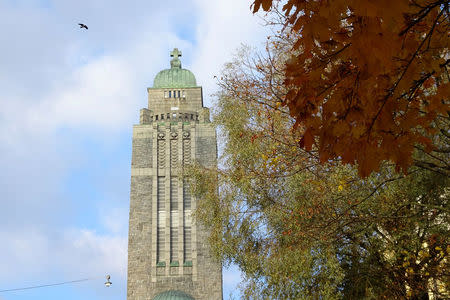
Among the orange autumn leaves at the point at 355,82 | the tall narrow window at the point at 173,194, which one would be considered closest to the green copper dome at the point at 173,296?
the tall narrow window at the point at 173,194

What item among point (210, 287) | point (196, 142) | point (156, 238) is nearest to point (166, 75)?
point (196, 142)

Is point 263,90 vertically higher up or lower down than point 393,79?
higher up

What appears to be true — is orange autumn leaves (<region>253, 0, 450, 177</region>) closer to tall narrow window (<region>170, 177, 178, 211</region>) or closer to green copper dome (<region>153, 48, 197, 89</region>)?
tall narrow window (<region>170, 177, 178, 211</region>)

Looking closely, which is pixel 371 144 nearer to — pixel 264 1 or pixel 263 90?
pixel 264 1

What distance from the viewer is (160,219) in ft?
165

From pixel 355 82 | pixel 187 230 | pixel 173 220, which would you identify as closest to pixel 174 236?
pixel 187 230

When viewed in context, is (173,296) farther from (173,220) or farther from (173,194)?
(173,194)

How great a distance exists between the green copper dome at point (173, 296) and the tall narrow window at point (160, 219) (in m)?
3.01

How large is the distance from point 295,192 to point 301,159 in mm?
2331

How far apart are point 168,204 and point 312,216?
125ft

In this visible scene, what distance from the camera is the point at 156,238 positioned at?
49469mm

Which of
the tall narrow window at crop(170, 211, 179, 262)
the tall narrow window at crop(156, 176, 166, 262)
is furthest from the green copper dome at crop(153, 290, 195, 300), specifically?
the tall narrow window at crop(156, 176, 166, 262)

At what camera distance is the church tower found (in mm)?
48188

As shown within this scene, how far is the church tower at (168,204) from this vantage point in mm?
48188
